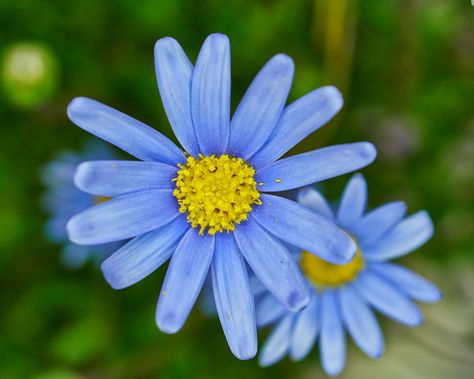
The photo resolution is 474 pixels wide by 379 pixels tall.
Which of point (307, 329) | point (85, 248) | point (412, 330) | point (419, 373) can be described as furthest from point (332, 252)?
point (419, 373)

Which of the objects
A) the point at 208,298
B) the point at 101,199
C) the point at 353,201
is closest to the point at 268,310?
the point at 208,298

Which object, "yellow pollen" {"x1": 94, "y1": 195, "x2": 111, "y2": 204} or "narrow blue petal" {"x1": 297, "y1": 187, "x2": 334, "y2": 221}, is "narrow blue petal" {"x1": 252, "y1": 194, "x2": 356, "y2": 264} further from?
"yellow pollen" {"x1": 94, "y1": 195, "x2": 111, "y2": 204}

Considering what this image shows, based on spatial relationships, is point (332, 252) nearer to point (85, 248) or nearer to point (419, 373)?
point (85, 248)

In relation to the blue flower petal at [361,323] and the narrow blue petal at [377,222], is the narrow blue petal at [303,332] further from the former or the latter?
the narrow blue petal at [377,222]

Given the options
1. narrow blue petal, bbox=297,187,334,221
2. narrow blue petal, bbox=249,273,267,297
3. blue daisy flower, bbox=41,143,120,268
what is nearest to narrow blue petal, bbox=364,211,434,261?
narrow blue petal, bbox=297,187,334,221

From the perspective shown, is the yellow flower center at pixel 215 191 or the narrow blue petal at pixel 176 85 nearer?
the narrow blue petal at pixel 176 85

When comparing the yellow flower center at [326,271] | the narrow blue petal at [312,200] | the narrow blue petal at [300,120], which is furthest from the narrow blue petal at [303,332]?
the narrow blue petal at [300,120]
